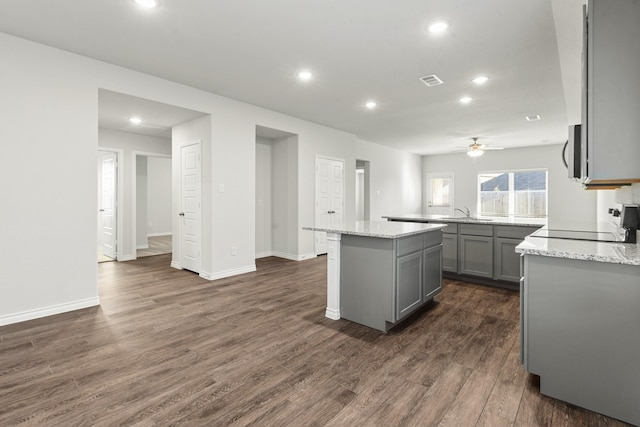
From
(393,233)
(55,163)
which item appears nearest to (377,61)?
(393,233)

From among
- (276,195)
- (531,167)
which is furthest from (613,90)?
(531,167)

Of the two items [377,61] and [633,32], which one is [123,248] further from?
[633,32]

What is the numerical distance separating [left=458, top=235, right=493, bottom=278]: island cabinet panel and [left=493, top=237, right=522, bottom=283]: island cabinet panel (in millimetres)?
60

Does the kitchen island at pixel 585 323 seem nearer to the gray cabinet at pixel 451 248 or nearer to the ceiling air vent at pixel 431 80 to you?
the gray cabinet at pixel 451 248

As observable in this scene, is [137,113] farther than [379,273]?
Yes

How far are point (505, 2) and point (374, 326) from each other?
2818 millimetres

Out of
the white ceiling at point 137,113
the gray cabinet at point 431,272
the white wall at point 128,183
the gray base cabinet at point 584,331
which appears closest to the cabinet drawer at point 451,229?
the gray cabinet at point 431,272

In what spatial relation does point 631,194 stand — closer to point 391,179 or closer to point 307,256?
point 307,256

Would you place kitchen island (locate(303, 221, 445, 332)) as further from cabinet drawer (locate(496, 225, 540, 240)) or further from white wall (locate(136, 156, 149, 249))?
white wall (locate(136, 156, 149, 249))

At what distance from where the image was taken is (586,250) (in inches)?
70.9

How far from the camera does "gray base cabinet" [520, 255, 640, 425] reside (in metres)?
1.61

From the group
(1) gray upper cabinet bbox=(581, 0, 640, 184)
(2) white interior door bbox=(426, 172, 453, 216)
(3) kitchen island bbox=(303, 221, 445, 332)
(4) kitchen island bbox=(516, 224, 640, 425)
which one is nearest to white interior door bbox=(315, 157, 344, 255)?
(3) kitchen island bbox=(303, 221, 445, 332)

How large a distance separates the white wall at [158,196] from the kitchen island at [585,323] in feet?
31.7

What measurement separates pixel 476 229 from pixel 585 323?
267 cm
